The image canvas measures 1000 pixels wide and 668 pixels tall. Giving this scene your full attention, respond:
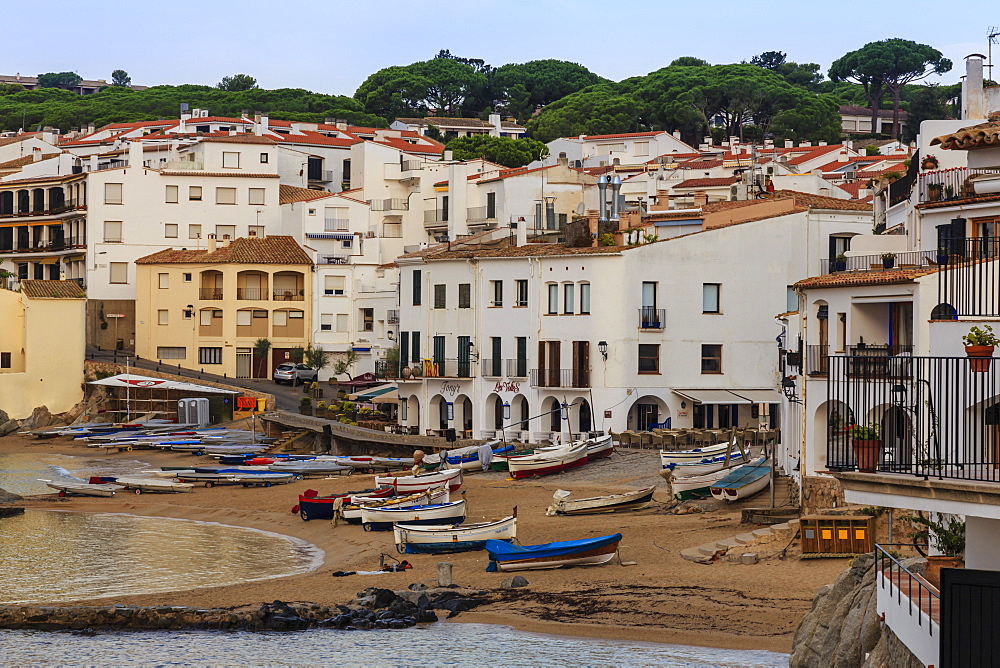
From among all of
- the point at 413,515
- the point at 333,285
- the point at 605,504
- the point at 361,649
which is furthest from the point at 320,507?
the point at 333,285

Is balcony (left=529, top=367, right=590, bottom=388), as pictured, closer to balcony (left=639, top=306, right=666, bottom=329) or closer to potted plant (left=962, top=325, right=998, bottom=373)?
balcony (left=639, top=306, right=666, bottom=329)

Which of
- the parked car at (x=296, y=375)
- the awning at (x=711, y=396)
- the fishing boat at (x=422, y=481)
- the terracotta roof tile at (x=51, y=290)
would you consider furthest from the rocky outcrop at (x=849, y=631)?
the terracotta roof tile at (x=51, y=290)

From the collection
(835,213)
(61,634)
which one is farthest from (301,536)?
(835,213)

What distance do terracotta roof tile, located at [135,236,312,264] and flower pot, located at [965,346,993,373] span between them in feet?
248

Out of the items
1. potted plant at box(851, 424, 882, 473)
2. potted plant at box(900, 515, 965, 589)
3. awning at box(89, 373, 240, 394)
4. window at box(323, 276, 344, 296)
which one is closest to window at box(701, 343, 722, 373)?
awning at box(89, 373, 240, 394)

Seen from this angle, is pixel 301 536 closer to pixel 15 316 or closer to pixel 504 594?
pixel 504 594

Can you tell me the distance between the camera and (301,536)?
45594 millimetres

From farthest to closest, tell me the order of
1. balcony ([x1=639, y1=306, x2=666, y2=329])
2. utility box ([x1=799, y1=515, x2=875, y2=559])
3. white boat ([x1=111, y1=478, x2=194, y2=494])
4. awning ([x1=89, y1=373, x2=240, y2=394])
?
awning ([x1=89, y1=373, x2=240, y2=394]), balcony ([x1=639, y1=306, x2=666, y2=329]), white boat ([x1=111, y1=478, x2=194, y2=494]), utility box ([x1=799, y1=515, x2=875, y2=559])

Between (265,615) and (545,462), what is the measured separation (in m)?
22.4

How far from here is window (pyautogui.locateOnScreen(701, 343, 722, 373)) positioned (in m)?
59.8

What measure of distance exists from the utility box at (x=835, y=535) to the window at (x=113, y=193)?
74.6 m

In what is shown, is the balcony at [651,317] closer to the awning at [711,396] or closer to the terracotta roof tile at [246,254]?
the awning at [711,396]

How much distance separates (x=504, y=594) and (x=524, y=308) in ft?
101

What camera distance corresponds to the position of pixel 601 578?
3319cm
